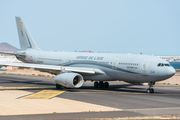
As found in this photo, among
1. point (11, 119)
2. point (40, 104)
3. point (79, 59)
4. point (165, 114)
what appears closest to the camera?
point (11, 119)

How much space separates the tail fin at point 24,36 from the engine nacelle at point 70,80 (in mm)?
15781

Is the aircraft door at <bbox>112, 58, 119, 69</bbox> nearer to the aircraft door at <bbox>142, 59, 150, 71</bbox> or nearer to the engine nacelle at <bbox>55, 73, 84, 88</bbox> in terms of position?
the aircraft door at <bbox>142, 59, 150, 71</bbox>

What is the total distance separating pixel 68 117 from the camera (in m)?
16.2

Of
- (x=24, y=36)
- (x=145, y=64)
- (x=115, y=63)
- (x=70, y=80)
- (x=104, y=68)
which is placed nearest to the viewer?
(x=145, y=64)

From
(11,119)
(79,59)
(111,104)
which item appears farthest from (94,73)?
(11,119)

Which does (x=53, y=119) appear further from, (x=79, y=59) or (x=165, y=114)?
(x=79, y=59)

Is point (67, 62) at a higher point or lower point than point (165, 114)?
higher

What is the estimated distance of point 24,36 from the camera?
4600 cm

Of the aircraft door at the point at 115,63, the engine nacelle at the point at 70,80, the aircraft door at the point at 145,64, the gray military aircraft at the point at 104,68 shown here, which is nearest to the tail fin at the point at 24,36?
the gray military aircraft at the point at 104,68

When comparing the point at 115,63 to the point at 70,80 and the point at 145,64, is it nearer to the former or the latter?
the point at 145,64

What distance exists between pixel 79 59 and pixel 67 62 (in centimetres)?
228

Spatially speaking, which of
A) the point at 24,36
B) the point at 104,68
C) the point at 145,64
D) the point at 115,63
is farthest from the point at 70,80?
the point at 24,36

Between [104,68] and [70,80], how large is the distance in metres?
4.88

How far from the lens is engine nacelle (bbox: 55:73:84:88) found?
101 feet
